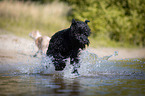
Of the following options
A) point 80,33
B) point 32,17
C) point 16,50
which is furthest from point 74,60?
point 32,17

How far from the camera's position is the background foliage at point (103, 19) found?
665 inches

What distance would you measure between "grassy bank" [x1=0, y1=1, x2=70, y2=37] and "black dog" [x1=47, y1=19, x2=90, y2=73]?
9145 millimetres

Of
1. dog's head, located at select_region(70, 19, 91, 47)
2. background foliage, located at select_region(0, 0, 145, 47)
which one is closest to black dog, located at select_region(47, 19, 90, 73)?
dog's head, located at select_region(70, 19, 91, 47)

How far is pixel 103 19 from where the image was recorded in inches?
677

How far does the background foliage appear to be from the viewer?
16891 millimetres

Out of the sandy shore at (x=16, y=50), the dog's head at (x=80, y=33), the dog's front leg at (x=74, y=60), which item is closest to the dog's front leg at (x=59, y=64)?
the dog's front leg at (x=74, y=60)

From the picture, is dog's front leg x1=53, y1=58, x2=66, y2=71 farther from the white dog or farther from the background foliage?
the background foliage

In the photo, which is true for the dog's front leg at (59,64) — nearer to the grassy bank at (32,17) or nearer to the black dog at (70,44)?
the black dog at (70,44)

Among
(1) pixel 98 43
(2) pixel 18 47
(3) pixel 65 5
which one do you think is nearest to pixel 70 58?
(2) pixel 18 47

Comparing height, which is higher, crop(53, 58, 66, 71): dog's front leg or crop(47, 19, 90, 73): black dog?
crop(47, 19, 90, 73): black dog

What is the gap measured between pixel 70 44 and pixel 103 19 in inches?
437

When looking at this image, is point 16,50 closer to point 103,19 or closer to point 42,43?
point 42,43

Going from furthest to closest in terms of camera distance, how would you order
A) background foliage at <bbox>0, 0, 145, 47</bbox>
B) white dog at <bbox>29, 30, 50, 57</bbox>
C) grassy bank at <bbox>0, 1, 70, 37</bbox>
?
background foliage at <bbox>0, 0, 145, 47</bbox>, grassy bank at <bbox>0, 1, 70, 37</bbox>, white dog at <bbox>29, 30, 50, 57</bbox>

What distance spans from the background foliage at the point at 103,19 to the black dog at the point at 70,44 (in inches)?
376
